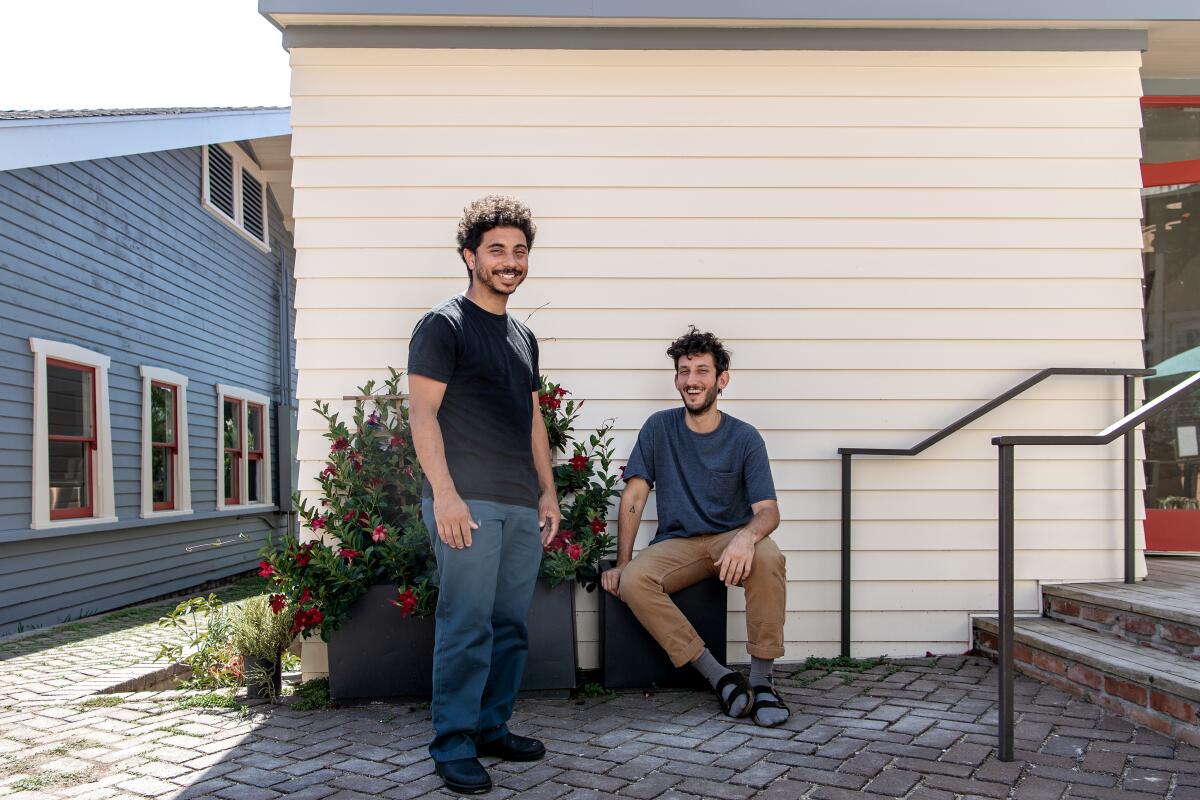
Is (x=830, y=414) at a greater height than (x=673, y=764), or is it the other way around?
(x=830, y=414)

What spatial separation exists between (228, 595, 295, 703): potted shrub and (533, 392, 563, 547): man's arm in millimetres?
1257

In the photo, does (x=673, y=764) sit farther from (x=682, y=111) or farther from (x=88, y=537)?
(x=88, y=537)

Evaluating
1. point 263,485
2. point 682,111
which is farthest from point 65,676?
point 263,485

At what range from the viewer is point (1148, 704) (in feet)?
10.6

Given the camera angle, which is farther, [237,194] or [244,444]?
[244,444]

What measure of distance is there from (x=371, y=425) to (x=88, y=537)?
4.79 metres

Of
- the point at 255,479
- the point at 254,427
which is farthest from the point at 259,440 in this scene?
the point at 255,479

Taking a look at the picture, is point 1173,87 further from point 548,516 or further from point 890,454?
point 548,516

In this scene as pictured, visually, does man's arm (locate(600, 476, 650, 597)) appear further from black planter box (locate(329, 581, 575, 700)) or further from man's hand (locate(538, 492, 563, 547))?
man's hand (locate(538, 492, 563, 547))

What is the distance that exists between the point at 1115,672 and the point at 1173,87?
3.50 metres

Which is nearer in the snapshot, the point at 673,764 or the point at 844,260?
the point at 673,764

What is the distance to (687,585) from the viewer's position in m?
3.89

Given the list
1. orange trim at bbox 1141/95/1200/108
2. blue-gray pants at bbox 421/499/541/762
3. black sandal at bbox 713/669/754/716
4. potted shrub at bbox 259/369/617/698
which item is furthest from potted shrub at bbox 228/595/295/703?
orange trim at bbox 1141/95/1200/108

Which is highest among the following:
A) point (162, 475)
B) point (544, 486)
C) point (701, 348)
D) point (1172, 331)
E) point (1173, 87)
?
point (1173, 87)
